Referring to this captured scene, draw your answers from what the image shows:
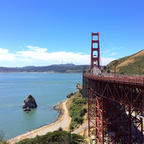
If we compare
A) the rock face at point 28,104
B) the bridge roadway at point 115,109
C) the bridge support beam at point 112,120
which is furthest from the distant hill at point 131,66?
the bridge roadway at point 115,109

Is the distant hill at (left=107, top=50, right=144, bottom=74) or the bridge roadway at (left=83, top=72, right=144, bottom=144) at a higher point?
the distant hill at (left=107, top=50, right=144, bottom=74)

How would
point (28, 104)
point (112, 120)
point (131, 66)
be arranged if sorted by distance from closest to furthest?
1. point (112, 120)
2. point (28, 104)
3. point (131, 66)

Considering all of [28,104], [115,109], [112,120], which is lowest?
[28,104]

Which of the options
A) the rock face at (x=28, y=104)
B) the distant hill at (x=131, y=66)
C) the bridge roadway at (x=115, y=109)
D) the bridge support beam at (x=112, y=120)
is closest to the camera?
the bridge roadway at (x=115, y=109)

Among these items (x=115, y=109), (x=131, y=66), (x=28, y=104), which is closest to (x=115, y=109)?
(x=115, y=109)

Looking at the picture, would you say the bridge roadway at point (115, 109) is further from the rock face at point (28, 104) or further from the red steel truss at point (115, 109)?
the rock face at point (28, 104)

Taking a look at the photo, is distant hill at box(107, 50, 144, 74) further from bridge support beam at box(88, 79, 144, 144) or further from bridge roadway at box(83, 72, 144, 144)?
bridge roadway at box(83, 72, 144, 144)

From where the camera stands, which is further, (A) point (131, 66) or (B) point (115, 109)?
(A) point (131, 66)

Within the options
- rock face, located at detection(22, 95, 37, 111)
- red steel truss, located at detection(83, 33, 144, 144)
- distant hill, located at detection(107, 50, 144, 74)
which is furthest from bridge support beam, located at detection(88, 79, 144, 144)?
distant hill, located at detection(107, 50, 144, 74)

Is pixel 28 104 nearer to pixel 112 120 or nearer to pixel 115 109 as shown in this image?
pixel 115 109

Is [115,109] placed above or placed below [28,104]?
above

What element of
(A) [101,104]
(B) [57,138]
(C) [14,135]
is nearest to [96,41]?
(A) [101,104]

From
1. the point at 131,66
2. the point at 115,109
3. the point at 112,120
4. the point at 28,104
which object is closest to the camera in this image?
the point at 112,120

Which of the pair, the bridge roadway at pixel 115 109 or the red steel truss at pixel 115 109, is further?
the bridge roadway at pixel 115 109
